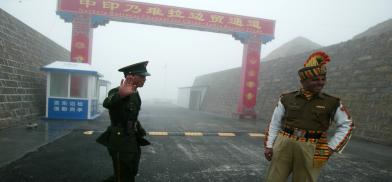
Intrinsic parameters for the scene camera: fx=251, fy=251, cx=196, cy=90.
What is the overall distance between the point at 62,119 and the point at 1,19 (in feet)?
13.3

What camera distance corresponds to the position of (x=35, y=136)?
21.1 ft

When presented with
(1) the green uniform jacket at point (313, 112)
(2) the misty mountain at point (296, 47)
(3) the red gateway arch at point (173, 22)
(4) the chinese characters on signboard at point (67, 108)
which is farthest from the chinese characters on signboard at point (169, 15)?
(2) the misty mountain at point (296, 47)

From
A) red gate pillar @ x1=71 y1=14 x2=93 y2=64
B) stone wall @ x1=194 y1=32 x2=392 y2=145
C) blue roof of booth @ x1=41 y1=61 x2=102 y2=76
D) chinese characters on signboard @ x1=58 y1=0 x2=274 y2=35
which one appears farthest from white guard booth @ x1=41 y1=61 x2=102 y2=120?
stone wall @ x1=194 y1=32 x2=392 y2=145

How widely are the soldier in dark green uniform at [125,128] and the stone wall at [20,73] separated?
6.83 m

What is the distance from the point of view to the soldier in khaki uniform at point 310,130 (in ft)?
7.45

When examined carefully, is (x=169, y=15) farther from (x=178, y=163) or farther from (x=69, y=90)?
(x=178, y=163)

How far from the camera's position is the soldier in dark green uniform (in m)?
2.38

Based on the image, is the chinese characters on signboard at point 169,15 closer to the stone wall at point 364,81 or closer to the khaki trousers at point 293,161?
the stone wall at point 364,81

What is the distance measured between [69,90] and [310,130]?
10.0m

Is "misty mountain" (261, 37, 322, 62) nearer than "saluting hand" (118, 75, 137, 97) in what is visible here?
No

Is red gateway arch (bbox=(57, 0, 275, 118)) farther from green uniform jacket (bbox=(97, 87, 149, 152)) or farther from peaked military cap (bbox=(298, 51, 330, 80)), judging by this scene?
peaked military cap (bbox=(298, 51, 330, 80))

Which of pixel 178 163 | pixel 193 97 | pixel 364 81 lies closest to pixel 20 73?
pixel 178 163

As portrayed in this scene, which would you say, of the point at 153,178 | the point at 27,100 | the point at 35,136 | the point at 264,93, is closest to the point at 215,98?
the point at 264,93

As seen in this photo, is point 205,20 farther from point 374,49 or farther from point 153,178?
point 153,178
